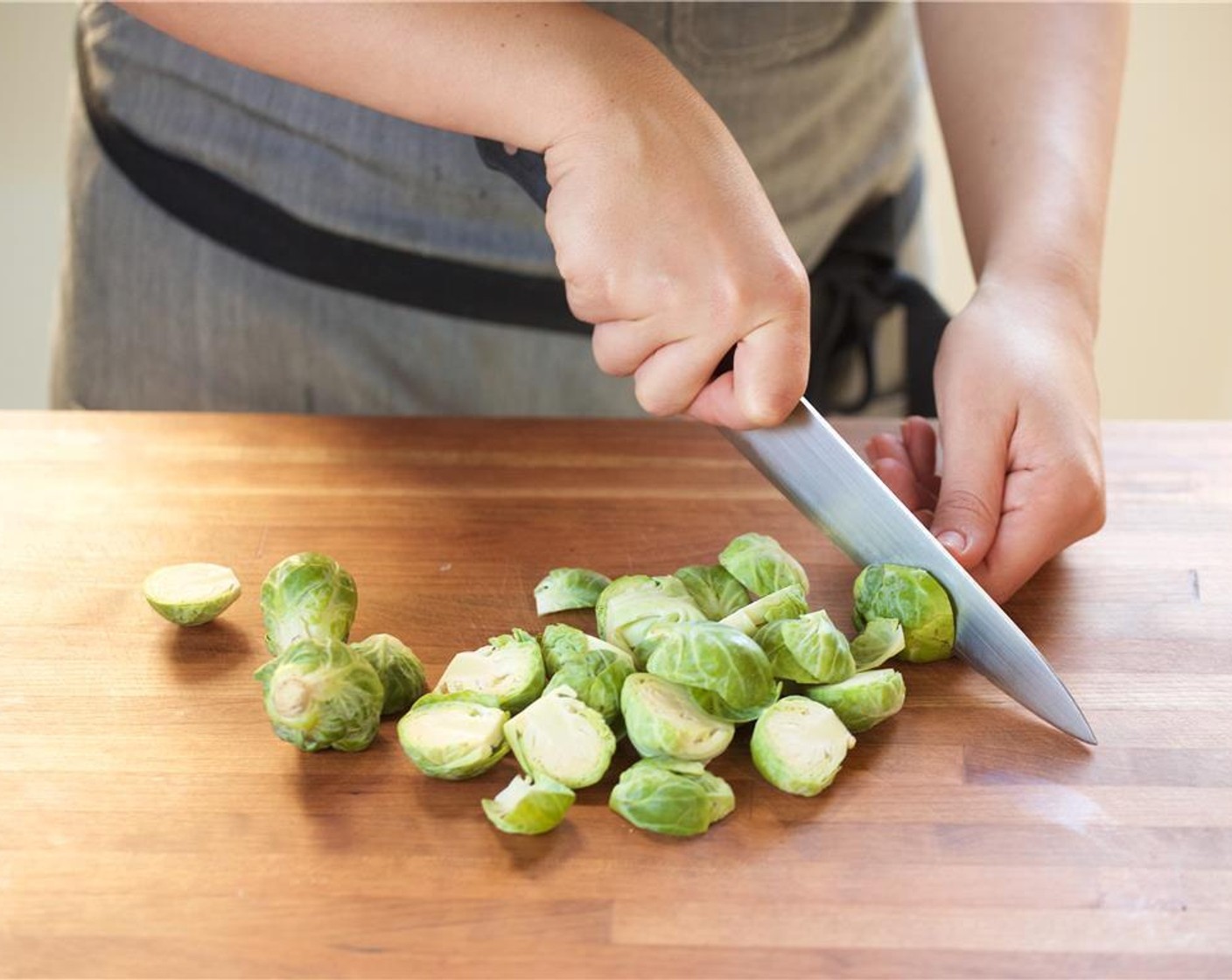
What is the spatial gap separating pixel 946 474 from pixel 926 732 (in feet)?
1.02

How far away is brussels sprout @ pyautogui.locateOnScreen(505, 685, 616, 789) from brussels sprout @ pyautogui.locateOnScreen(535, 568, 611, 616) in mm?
214

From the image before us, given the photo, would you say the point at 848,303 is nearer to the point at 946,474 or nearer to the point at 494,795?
the point at 946,474

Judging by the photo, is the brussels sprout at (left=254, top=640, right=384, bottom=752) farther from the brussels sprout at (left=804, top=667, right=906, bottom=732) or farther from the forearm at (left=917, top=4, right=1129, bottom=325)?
the forearm at (left=917, top=4, right=1129, bottom=325)

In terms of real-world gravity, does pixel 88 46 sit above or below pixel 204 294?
above

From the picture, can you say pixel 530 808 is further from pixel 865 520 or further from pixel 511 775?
pixel 865 520

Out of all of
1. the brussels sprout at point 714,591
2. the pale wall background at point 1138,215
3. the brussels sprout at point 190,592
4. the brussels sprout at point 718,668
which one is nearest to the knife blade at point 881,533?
the brussels sprout at point 714,591

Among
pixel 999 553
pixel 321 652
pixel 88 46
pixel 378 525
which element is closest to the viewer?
pixel 321 652

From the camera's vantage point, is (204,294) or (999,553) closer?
(999,553)

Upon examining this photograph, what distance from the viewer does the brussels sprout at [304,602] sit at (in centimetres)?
127

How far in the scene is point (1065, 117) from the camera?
1.71m

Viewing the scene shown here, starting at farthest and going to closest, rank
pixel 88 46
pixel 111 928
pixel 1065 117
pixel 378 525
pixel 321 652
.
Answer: pixel 88 46 → pixel 1065 117 → pixel 378 525 → pixel 321 652 → pixel 111 928

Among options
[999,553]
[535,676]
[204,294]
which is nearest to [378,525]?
[535,676]

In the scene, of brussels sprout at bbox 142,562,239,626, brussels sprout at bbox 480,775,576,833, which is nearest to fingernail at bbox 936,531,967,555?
brussels sprout at bbox 480,775,576,833

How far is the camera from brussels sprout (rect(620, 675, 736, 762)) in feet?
3.77
